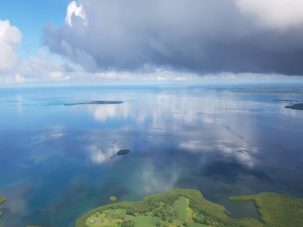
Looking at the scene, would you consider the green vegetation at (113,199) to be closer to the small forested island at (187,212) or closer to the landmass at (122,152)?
the small forested island at (187,212)

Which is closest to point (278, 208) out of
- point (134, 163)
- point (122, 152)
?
point (134, 163)

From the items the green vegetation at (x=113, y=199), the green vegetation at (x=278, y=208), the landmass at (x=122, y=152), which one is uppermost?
the green vegetation at (x=278, y=208)

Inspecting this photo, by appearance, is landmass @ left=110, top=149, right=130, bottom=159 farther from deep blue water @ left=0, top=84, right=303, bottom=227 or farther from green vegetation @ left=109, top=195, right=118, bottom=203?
green vegetation @ left=109, top=195, right=118, bottom=203

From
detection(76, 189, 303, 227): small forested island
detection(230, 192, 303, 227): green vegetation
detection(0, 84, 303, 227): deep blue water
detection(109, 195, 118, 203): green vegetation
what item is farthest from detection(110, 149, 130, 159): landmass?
detection(230, 192, 303, 227): green vegetation

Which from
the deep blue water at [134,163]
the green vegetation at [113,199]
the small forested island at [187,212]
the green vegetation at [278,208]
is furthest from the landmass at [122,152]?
the green vegetation at [278,208]

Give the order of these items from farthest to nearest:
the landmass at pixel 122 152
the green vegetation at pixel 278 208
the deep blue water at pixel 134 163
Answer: the landmass at pixel 122 152
the deep blue water at pixel 134 163
the green vegetation at pixel 278 208

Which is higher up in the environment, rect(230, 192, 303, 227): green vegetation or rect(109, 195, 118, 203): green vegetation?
rect(230, 192, 303, 227): green vegetation

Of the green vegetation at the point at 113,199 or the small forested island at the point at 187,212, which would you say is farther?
the green vegetation at the point at 113,199

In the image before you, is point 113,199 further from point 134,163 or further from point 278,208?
point 278,208

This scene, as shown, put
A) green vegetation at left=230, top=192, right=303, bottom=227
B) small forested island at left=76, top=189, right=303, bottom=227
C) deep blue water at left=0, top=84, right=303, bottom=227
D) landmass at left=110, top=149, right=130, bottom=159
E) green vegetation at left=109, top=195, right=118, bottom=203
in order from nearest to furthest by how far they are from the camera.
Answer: small forested island at left=76, top=189, right=303, bottom=227 → green vegetation at left=230, top=192, right=303, bottom=227 → green vegetation at left=109, top=195, right=118, bottom=203 → deep blue water at left=0, top=84, right=303, bottom=227 → landmass at left=110, top=149, right=130, bottom=159

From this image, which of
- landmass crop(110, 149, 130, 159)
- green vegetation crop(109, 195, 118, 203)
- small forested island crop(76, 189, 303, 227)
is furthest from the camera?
landmass crop(110, 149, 130, 159)
